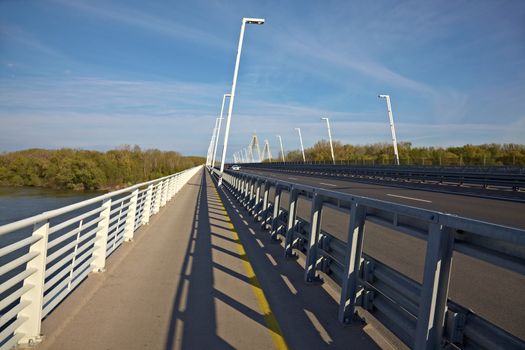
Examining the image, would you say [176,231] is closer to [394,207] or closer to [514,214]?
[394,207]

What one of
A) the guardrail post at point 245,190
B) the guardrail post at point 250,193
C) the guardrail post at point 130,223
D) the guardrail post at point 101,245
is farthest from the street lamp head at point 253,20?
the guardrail post at point 101,245

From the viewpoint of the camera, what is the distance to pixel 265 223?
40.0 ft

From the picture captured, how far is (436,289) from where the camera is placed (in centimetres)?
352

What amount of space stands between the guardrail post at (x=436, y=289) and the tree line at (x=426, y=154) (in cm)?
3828

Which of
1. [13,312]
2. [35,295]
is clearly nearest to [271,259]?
[35,295]

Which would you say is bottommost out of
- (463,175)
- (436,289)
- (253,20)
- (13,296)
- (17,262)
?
(13,296)

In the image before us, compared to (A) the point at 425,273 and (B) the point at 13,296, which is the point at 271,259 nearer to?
(A) the point at 425,273

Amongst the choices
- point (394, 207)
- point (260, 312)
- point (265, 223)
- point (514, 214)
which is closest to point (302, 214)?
point (265, 223)

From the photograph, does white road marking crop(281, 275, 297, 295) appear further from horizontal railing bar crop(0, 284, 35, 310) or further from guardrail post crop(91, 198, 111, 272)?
horizontal railing bar crop(0, 284, 35, 310)

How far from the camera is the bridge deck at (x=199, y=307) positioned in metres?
4.50

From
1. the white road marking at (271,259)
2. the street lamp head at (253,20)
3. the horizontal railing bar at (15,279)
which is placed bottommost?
the white road marking at (271,259)

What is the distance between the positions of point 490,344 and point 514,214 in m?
12.3

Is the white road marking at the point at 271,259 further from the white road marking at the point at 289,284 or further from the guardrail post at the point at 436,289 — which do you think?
the guardrail post at the point at 436,289

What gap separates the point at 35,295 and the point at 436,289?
399 cm
